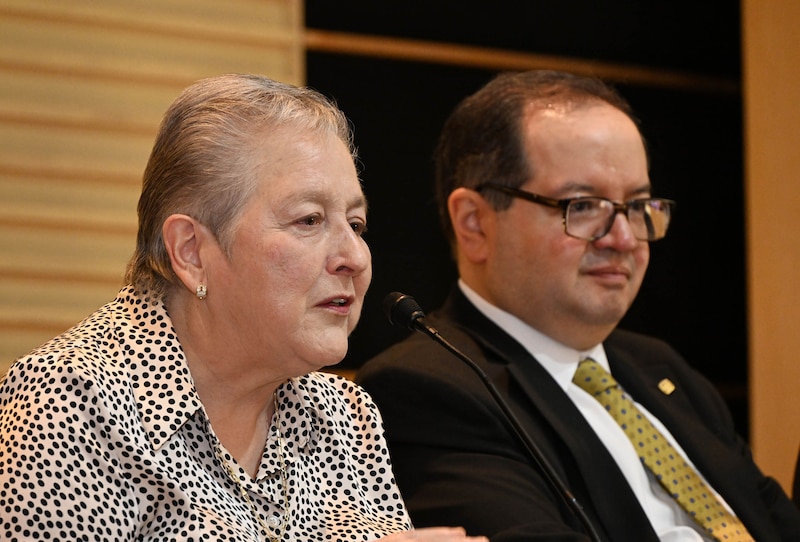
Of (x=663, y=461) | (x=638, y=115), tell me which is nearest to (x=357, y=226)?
(x=663, y=461)

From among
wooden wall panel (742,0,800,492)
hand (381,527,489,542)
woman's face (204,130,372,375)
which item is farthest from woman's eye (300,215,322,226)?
wooden wall panel (742,0,800,492)

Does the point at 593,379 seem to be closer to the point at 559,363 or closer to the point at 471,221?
the point at 559,363

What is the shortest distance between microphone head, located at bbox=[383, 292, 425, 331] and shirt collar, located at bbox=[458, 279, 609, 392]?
65cm

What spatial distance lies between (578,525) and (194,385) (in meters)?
0.92

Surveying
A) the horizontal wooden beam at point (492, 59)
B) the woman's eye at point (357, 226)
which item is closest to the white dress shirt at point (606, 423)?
the woman's eye at point (357, 226)

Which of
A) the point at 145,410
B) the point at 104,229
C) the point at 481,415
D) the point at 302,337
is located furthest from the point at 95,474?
the point at 104,229

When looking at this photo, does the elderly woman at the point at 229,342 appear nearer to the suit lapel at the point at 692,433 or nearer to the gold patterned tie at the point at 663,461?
the gold patterned tie at the point at 663,461

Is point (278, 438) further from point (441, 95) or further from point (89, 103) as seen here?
point (441, 95)

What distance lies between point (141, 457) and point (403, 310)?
616mm

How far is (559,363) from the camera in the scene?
2.82 meters

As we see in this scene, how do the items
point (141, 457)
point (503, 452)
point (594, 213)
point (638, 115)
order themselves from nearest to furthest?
point (141, 457)
point (503, 452)
point (594, 213)
point (638, 115)

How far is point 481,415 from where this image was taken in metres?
2.47

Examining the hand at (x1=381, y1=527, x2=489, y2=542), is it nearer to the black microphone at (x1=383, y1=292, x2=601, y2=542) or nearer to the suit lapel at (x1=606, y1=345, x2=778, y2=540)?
the black microphone at (x1=383, y1=292, x2=601, y2=542)

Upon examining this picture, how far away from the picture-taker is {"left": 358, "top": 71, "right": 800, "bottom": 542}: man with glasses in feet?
8.16
